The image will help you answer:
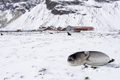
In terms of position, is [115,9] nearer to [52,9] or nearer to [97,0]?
[97,0]

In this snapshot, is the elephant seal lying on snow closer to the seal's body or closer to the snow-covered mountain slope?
the seal's body

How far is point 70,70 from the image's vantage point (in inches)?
162

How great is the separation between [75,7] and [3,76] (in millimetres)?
143057

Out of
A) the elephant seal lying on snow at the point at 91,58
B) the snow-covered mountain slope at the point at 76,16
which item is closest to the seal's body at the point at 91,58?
the elephant seal lying on snow at the point at 91,58

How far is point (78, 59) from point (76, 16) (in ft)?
409

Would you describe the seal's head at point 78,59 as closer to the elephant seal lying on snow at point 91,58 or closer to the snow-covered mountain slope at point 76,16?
the elephant seal lying on snow at point 91,58

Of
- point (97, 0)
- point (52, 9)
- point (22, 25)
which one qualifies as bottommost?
point (22, 25)

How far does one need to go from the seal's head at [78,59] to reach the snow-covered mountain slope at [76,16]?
4335 inches

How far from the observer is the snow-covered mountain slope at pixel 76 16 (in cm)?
11699

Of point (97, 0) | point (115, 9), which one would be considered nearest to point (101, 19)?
point (115, 9)

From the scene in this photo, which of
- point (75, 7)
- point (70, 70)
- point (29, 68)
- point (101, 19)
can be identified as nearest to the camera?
point (70, 70)

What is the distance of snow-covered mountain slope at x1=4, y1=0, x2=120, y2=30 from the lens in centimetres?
11699

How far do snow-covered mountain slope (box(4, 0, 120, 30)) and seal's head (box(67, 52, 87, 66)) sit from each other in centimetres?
11010

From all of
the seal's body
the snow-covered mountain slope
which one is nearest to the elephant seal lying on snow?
the seal's body
